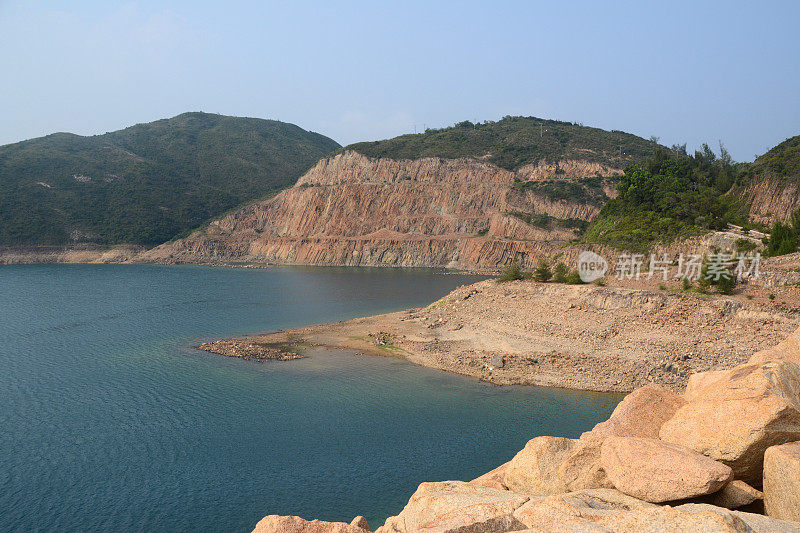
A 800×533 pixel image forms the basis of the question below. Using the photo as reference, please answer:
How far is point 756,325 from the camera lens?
90.2ft

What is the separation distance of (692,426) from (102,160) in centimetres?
17593

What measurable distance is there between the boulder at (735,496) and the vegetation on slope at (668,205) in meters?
34.3

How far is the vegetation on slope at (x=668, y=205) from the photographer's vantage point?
1566 inches

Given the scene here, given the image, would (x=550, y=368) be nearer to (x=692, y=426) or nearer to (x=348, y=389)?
(x=348, y=389)

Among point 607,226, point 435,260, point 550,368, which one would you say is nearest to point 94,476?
point 550,368

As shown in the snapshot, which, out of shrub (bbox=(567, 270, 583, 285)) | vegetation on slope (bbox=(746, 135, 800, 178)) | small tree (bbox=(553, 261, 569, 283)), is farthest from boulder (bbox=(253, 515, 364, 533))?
vegetation on slope (bbox=(746, 135, 800, 178))

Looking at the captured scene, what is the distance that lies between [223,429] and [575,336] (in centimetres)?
2079

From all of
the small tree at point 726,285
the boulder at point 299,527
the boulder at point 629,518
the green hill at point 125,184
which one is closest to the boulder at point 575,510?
the boulder at point 629,518

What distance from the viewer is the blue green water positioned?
53.3ft

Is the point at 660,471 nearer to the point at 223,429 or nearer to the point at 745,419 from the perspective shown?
the point at 745,419

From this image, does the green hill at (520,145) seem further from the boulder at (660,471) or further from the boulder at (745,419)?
the boulder at (660,471)

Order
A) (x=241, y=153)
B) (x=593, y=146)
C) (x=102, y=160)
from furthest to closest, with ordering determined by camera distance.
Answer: (x=241, y=153) < (x=102, y=160) < (x=593, y=146)

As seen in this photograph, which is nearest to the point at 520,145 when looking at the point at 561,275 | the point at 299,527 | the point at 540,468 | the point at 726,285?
the point at 561,275

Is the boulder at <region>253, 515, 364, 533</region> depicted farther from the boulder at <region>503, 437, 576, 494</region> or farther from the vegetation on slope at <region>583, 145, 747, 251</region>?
the vegetation on slope at <region>583, 145, 747, 251</region>
